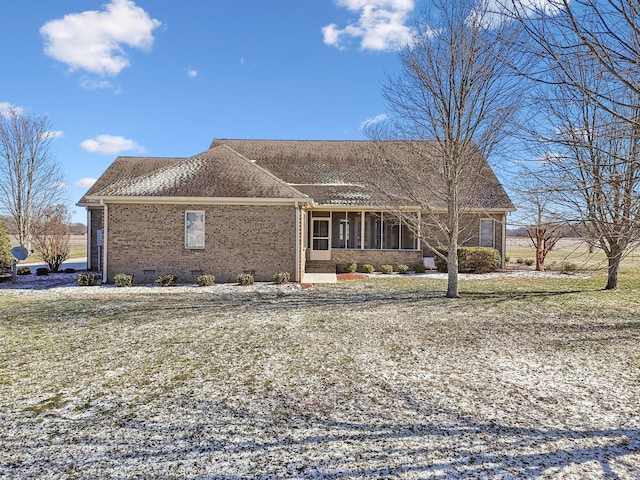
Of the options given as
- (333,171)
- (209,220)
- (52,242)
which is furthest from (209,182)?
(52,242)

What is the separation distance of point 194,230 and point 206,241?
1.92ft

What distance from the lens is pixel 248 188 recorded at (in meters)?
14.4

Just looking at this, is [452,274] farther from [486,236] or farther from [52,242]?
[52,242]

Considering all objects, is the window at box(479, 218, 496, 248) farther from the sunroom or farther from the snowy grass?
the snowy grass

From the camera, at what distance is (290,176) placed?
20.8 meters

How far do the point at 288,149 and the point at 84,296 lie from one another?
14.3 meters

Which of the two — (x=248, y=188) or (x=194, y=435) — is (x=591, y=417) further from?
(x=248, y=188)

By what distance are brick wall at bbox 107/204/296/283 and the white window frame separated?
14 centimetres

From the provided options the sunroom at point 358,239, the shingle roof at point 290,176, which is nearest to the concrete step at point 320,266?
the sunroom at point 358,239

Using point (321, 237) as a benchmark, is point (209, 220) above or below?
above

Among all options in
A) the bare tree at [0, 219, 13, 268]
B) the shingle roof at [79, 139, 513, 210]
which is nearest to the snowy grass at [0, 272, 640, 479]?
the shingle roof at [79, 139, 513, 210]

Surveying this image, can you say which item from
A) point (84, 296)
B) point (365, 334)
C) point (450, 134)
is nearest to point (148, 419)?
point (365, 334)

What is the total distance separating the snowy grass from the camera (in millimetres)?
3283

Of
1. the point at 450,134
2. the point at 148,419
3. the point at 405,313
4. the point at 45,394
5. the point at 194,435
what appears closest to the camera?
the point at 194,435
